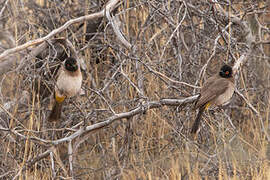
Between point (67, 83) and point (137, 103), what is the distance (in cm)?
76

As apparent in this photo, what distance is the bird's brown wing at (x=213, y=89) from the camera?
439 cm

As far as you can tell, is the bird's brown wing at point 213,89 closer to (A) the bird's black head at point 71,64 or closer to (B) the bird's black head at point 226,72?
(B) the bird's black head at point 226,72

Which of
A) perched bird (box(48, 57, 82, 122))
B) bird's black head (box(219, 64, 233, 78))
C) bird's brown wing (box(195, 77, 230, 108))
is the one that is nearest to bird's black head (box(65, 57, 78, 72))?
perched bird (box(48, 57, 82, 122))

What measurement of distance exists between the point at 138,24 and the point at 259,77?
1.93m

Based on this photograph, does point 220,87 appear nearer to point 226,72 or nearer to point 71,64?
point 226,72

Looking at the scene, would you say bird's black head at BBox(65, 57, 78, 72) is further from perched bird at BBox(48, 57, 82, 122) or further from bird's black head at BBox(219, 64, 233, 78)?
bird's black head at BBox(219, 64, 233, 78)

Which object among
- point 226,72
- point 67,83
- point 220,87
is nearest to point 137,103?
point 67,83

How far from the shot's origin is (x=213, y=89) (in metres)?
4.68

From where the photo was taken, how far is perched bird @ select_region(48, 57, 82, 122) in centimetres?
475

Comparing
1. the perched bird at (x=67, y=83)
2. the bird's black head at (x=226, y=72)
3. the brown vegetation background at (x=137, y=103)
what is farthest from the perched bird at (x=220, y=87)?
the perched bird at (x=67, y=83)

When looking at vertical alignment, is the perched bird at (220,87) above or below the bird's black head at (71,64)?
below

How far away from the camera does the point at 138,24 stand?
244 inches

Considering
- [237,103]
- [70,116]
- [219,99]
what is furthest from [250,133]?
[70,116]

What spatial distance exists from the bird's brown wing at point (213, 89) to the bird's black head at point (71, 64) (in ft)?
4.34
